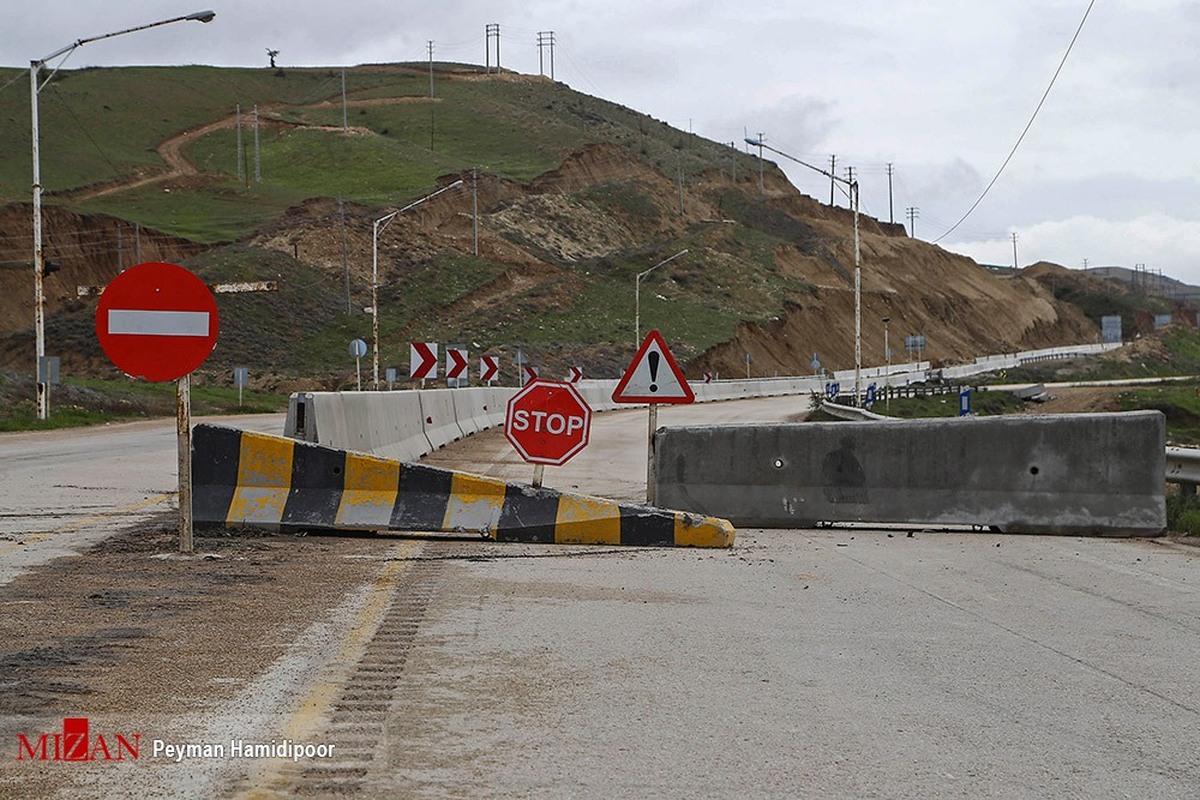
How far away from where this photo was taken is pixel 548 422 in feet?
43.0

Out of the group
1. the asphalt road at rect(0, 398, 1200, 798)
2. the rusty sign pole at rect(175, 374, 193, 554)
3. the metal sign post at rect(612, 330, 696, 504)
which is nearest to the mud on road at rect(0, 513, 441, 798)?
the asphalt road at rect(0, 398, 1200, 798)

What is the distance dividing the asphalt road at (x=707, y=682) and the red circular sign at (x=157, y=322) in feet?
5.26

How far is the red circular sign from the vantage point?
9.77 m

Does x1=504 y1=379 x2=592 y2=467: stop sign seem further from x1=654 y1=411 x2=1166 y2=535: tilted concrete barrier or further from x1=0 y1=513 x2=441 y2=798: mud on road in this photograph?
x1=0 y1=513 x2=441 y2=798: mud on road

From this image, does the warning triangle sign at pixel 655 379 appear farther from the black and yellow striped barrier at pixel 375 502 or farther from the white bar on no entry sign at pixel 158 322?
the white bar on no entry sign at pixel 158 322

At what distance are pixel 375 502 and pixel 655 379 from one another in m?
3.62

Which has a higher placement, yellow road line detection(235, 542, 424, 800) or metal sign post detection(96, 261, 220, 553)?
metal sign post detection(96, 261, 220, 553)

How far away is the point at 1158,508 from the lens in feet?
41.8

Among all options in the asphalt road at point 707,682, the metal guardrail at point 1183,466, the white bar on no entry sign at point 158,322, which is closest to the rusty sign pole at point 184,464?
the white bar on no entry sign at point 158,322

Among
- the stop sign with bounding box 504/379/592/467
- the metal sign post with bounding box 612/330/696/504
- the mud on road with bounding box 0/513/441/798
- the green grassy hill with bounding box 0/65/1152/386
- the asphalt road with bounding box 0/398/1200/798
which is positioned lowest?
the asphalt road with bounding box 0/398/1200/798

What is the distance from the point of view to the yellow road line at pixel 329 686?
4.73m

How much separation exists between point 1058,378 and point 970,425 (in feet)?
296

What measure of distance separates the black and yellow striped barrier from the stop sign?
4.59 ft

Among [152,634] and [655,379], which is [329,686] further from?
[655,379]
